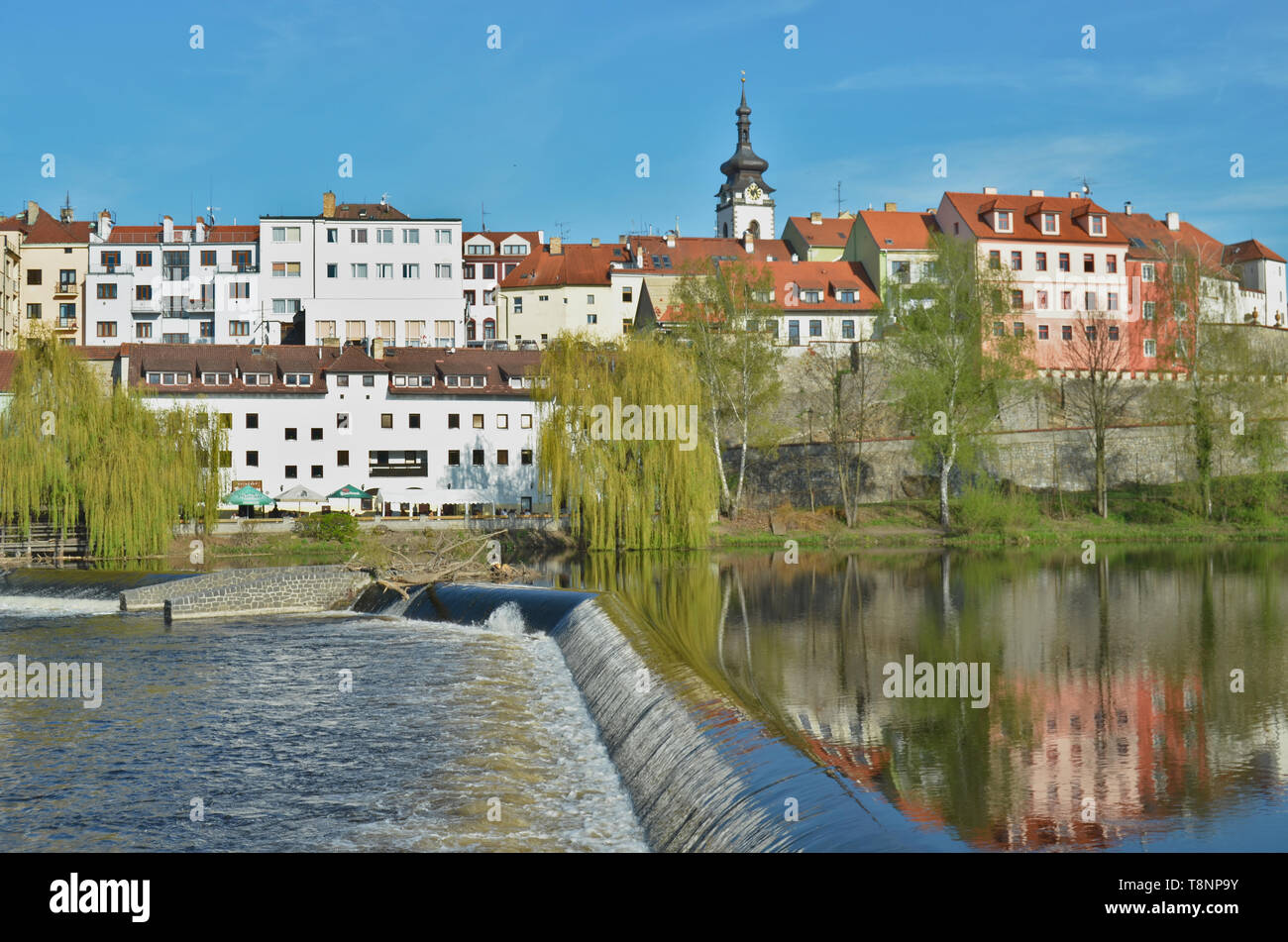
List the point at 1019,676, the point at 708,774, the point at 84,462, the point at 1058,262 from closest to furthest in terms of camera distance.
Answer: the point at 708,774
the point at 1019,676
the point at 84,462
the point at 1058,262

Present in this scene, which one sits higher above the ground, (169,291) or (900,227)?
(900,227)

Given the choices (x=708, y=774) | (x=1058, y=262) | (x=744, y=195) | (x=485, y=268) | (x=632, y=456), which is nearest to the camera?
(x=708, y=774)

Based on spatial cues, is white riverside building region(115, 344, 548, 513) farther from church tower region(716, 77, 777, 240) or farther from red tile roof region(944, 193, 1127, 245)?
church tower region(716, 77, 777, 240)

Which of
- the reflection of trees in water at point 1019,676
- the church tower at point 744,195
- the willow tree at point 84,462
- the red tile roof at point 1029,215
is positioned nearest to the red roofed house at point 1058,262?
the red tile roof at point 1029,215

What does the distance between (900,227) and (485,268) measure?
94.7ft

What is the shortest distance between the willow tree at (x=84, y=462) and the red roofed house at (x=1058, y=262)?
158 feet

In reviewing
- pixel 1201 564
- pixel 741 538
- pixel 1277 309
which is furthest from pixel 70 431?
pixel 1277 309

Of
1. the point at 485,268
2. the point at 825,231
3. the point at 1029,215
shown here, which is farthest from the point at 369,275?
the point at 1029,215

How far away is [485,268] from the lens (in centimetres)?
8700

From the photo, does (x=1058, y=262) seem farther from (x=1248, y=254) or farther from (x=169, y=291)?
(x=169, y=291)

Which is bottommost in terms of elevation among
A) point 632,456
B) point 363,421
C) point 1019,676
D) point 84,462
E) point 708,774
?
point 1019,676

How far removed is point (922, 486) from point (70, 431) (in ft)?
120

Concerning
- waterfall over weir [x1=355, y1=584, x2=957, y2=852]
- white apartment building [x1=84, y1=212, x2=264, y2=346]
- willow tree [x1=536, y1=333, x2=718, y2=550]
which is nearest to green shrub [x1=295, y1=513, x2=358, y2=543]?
willow tree [x1=536, y1=333, x2=718, y2=550]
